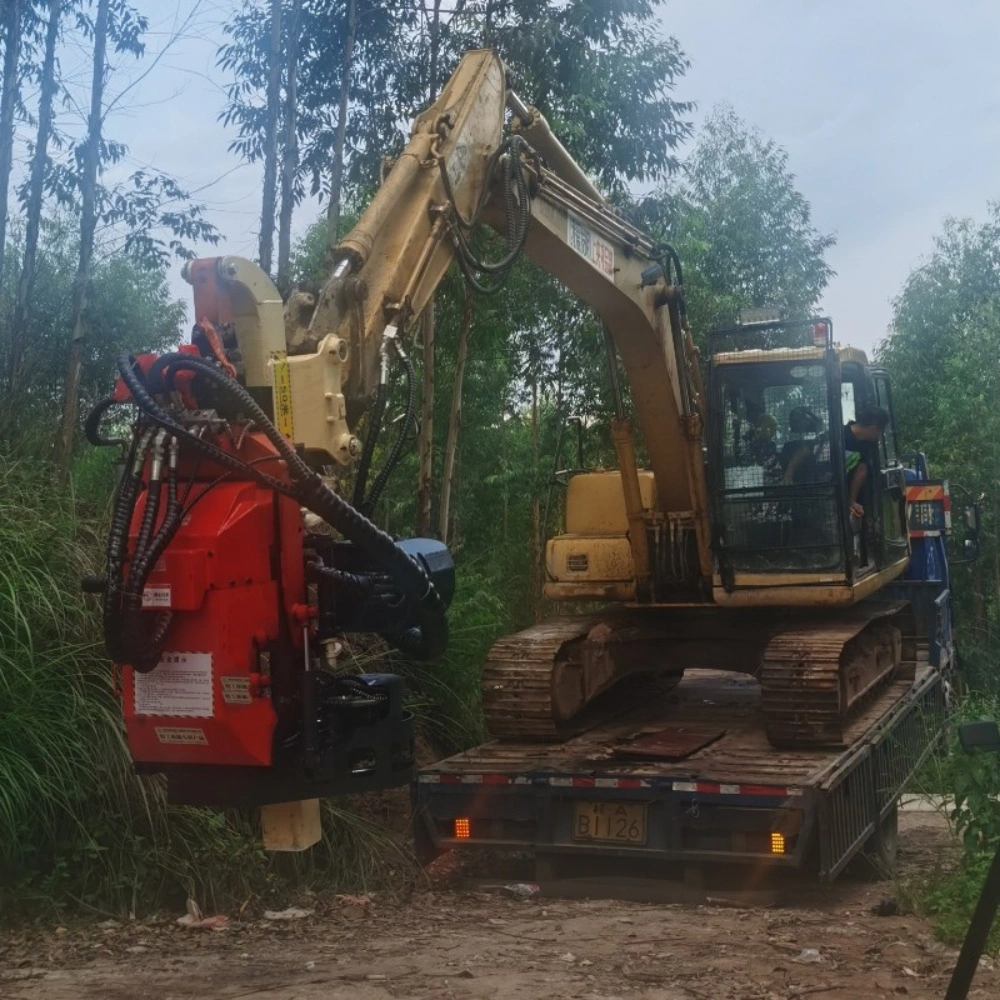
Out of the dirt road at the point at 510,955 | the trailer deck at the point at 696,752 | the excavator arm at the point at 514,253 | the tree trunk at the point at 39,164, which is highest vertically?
the tree trunk at the point at 39,164

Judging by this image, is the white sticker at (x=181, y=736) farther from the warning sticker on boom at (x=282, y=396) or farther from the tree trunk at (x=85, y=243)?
the tree trunk at (x=85, y=243)

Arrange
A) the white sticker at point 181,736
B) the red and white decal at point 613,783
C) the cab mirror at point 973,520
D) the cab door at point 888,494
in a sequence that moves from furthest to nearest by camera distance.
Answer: the cab mirror at point 973,520 < the cab door at point 888,494 < the red and white decal at point 613,783 < the white sticker at point 181,736

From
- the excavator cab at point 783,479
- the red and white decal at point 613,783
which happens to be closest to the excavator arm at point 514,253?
the excavator cab at point 783,479

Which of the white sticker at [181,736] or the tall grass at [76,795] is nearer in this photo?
the white sticker at [181,736]

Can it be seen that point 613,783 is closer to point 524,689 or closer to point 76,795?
point 524,689

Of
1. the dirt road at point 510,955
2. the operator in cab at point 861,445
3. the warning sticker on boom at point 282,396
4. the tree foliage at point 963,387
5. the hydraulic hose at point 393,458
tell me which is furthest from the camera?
the tree foliage at point 963,387

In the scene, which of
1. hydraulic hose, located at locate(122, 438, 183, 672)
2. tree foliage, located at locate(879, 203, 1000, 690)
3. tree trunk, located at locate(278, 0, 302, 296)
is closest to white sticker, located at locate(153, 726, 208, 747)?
hydraulic hose, located at locate(122, 438, 183, 672)

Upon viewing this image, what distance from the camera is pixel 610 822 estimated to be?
24.8ft

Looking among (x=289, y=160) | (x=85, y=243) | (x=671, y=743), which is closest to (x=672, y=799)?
(x=671, y=743)

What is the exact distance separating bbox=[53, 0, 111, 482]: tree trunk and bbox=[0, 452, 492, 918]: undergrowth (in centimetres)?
157

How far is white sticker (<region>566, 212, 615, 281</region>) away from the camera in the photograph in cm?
794

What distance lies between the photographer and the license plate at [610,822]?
24.6ft

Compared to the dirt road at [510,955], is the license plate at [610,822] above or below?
above

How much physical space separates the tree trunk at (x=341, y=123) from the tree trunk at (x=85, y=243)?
6.24ft
